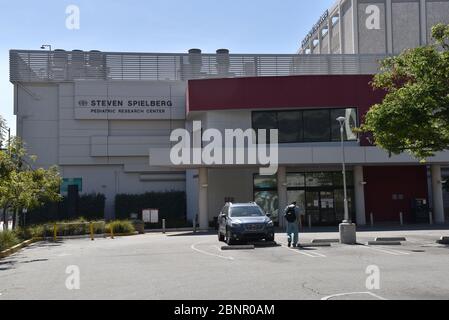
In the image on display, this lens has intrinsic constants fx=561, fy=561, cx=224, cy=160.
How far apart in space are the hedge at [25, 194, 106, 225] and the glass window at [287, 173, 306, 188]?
13865 millimetres

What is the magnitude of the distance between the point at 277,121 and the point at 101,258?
20844mm

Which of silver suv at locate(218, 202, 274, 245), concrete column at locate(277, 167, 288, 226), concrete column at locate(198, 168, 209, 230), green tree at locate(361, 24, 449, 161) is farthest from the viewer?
concrete column at locate(277, 167, 288, 226)

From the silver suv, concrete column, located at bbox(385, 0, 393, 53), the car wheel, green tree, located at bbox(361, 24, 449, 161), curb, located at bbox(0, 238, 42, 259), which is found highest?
concrete column, located at bbox(385, 0, 393, 53)

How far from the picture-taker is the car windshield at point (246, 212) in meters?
22.9

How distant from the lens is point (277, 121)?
121 feet

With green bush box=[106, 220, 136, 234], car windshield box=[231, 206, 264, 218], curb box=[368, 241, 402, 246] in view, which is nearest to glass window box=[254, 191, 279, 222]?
green bush box=[106, 220, 136, 234]

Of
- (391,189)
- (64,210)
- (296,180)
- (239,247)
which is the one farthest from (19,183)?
(391,189)

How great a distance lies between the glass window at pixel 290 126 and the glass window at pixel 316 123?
0.43m

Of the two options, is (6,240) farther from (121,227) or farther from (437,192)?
(437,192)

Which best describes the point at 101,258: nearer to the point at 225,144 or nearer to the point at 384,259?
the point at 384,259

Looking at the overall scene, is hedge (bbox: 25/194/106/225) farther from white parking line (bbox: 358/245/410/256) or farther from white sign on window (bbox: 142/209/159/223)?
white parking line (bbox: 358/245/410/256)

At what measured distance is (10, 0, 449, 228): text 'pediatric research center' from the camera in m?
36.2

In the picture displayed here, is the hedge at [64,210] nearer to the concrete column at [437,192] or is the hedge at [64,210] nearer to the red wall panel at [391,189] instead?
the red wall panel at [391,189]
